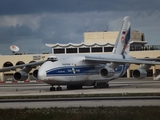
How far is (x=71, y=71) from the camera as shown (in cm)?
5481

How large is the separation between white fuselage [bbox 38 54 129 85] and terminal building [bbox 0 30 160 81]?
1653 inches

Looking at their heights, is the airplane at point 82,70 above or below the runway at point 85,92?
above

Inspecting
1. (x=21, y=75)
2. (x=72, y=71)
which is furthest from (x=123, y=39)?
(x=21, y=75)

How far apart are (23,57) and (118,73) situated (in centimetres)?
4768

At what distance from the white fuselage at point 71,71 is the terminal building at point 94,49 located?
41992 millimetres

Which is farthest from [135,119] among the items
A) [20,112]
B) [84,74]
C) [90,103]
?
[84,74]

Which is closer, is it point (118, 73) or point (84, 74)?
point (84, 74)

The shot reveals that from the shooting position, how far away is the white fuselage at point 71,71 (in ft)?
172

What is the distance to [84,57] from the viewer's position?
187 feet

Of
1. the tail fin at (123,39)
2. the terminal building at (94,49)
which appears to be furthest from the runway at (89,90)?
the terminal building at (94,49)

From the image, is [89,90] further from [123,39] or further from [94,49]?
[94,49]

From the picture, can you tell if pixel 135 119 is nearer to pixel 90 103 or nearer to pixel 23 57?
pixel 90 103

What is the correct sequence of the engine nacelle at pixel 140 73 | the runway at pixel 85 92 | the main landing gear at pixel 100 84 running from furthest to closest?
the main landing gear at pixel 100 84, the engine nacelle at pixel 140 73, the runway at pixel 85 92

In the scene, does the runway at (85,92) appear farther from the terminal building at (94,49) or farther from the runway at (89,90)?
the terminal building at (94,49)
